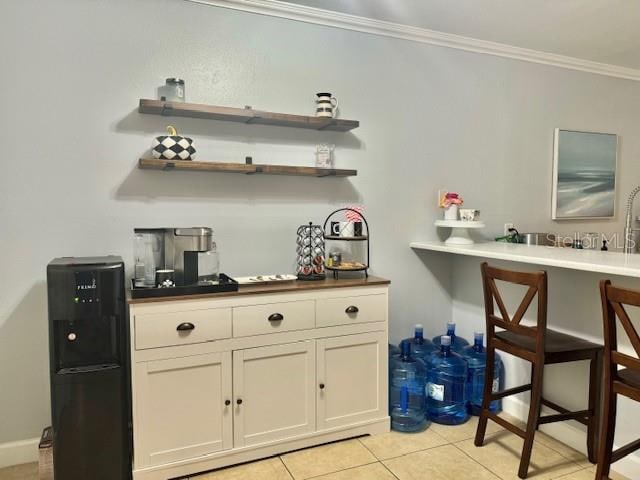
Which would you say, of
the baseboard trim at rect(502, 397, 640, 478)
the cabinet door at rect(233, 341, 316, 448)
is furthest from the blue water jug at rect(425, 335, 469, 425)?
the cabinet door at rect(233, 341, 316, 448)

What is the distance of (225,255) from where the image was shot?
2771 millimetres

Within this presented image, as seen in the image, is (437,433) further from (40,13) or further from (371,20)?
(40,13)

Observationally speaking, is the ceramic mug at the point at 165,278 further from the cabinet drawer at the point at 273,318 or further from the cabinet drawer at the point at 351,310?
the cabinet drawer at the point at 351,310

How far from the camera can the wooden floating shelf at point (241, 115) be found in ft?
8.06

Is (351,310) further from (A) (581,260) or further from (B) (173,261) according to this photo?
(A) (581,260)

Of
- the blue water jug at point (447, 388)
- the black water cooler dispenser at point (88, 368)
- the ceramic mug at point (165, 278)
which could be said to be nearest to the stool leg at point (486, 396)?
the blue water jug at point (447, 388)

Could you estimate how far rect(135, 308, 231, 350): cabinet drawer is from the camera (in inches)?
85.5

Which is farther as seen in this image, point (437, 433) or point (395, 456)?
point (437, 433)

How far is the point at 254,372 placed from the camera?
240cm

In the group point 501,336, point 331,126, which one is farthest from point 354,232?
point 501,336

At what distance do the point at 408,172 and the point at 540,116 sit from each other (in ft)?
4.28

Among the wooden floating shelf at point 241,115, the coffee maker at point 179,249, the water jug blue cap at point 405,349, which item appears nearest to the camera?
the coffee maker at point 179,249

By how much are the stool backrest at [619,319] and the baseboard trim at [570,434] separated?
28.0 inches

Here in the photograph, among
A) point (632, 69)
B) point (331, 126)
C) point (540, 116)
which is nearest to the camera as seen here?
point (331, 126)
